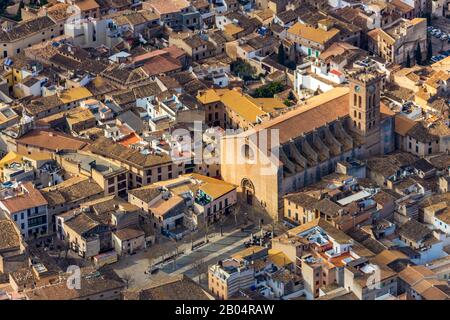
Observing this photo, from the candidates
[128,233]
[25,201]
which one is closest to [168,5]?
[25,201]

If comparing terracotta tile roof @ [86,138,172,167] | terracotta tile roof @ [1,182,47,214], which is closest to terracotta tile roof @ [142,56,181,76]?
terracotta tile roof @ [86,138,172,167]

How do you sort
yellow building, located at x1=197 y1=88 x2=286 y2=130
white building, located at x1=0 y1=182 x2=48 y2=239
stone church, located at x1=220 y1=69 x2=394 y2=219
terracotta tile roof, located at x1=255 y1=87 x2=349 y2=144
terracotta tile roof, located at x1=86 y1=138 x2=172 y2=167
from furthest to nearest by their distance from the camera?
yellow building, located at x1=197 y1=88 x2=286 y2=130 → terracotta tile roof, located at x1=255 y1=87 x2=349 y2=144 → terracotta tile roof, located at x1=86 y1=138 x2=172 y2=167 → stone church, located at x1=220 y1=69 x2=394 y2=219 → white building, located at x1=0 y1=182 x2=48 y2=239

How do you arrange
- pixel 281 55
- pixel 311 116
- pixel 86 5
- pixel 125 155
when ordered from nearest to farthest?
pixel 125 155 < pixel 311 116 < pixel 281 55 < pixel 86 5

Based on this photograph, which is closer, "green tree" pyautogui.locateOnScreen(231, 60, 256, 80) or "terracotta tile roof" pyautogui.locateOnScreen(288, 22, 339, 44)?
"green tree" pyautogui.locateOnScreen(231, 60, 256, 80)

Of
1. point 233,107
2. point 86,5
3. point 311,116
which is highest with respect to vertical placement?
point 86,5

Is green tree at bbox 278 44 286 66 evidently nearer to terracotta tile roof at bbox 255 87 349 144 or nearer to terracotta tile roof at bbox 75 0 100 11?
terracotta tile roof at bbox 255 87 349 144

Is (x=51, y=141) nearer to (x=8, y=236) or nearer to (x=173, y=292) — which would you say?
(x=8, y=236)

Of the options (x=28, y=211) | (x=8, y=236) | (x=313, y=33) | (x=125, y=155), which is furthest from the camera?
(x=313, y=33)

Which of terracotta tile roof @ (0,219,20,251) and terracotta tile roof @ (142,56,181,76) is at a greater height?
terracotta tile roof @ (142,56,181,76)

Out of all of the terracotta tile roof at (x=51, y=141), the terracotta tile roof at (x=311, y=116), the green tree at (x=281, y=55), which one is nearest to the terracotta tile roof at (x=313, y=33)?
the green tree at (x=281, y=55)

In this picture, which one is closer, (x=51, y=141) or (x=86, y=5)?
(x=51, y=141)

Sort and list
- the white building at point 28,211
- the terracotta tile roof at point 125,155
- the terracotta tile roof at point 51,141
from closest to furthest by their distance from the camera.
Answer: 1. the white building at point 28,211
2. the terracotta tile roof at point 125,155
3. the terracotta tile roof at point 51,141

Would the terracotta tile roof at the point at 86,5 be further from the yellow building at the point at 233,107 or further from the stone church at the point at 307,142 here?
the stone church at the point at 307,142
